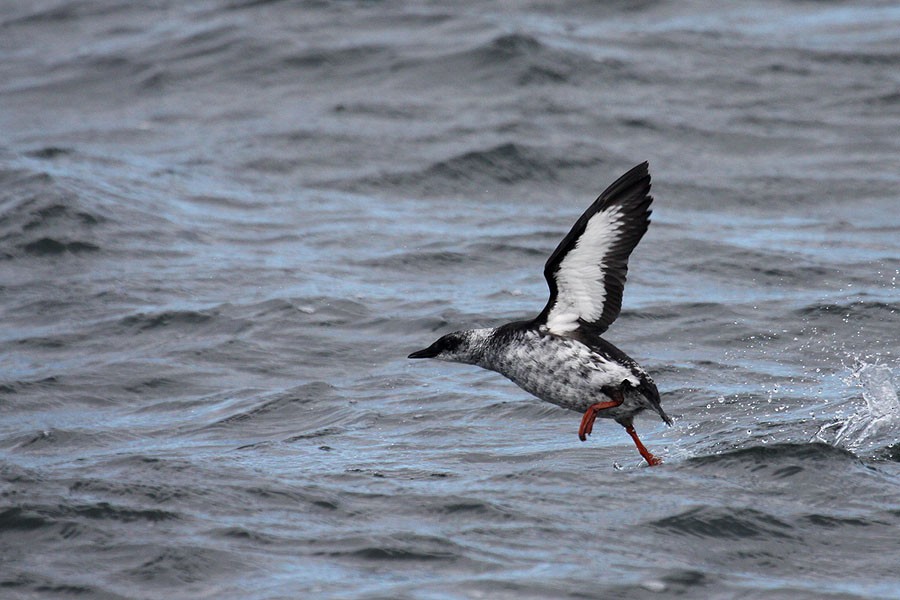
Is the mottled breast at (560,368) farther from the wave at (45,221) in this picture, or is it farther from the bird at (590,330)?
the wave at (45,221)

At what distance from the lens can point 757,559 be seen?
6.98 metres

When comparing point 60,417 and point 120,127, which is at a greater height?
point 120,127

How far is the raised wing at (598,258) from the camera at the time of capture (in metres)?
7.94

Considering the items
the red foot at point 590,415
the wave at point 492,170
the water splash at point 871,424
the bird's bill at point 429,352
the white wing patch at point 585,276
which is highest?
the white wing patch at point 585,276

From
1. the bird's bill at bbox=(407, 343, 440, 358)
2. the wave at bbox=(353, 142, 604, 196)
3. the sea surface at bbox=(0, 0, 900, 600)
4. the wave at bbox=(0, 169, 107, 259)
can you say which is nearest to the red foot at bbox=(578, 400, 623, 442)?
the sea surface at bbox=(0, 0, 900, 600)

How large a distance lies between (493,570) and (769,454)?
93.8 inches

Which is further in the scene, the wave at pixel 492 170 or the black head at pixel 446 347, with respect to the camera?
the wave at pixel 492 170

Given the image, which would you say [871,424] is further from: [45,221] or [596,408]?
[45,221]

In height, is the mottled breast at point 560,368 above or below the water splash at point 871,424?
above

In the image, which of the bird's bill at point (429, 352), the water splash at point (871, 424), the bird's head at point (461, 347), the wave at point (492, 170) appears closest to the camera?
the water splash at point (871, 424)

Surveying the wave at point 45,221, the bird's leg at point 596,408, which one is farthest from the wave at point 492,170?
the bird's leg at point 596,408

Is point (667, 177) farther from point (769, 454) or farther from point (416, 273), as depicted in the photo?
point (769, 454)

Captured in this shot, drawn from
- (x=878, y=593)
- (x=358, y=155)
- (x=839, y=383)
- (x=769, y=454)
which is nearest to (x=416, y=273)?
(x=358, y=155)

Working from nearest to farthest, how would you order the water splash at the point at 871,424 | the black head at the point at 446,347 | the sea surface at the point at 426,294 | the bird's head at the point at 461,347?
the sea surface at the point at 426,294 → the water splash at the point at 871,424 → the bird's head at the point at 461,347 → the black head at the point at 446,347
